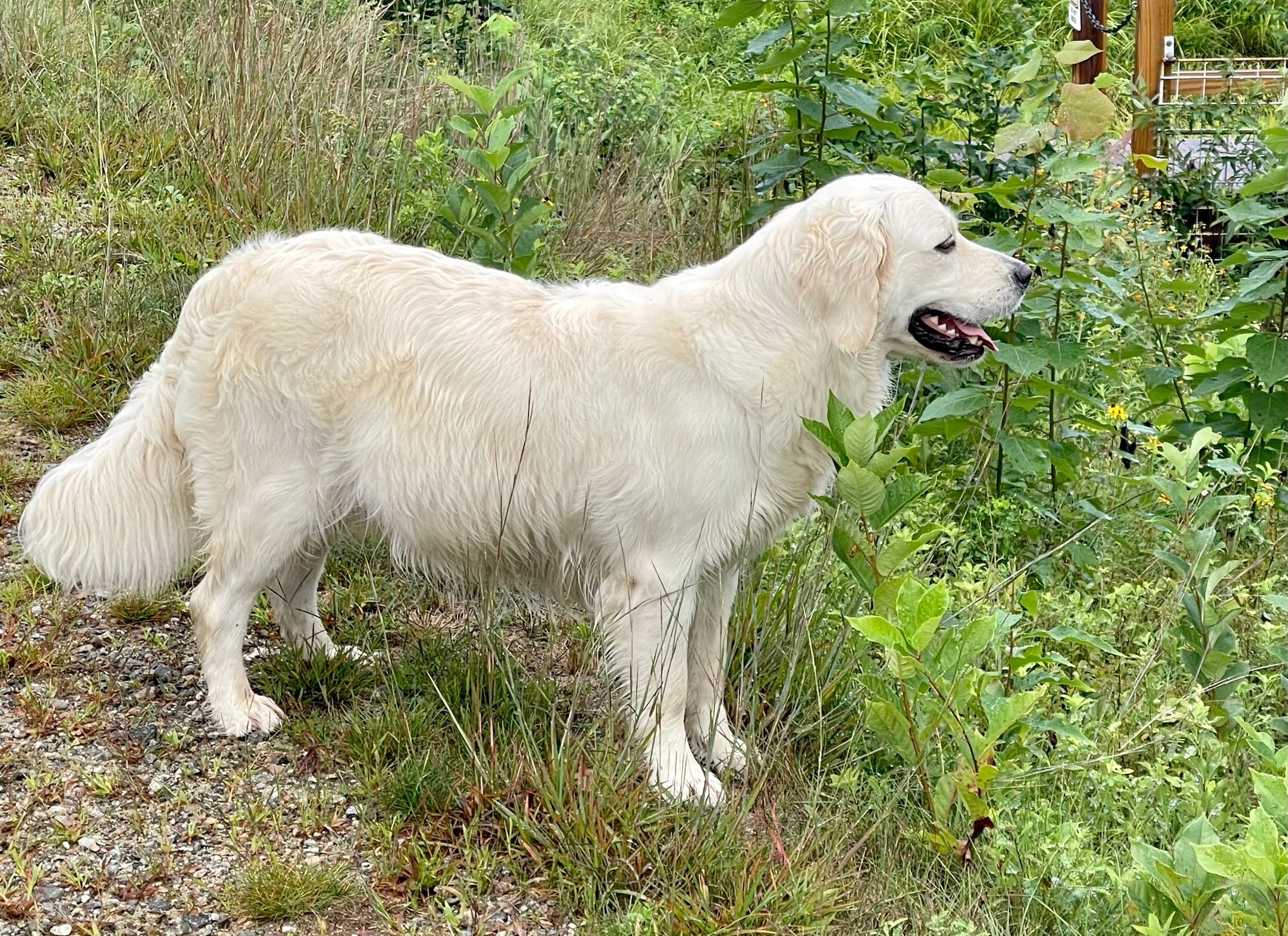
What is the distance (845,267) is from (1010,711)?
3.71 ft

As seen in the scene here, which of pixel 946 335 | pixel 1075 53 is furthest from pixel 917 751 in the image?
pixel 1075 53

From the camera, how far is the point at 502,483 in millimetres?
3477

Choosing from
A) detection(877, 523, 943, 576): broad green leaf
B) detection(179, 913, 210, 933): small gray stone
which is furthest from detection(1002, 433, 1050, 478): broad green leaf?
detection(179, 913, 210, 933): small gray stone

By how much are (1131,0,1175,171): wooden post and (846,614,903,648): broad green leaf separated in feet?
19.6

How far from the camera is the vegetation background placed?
9.75 feet

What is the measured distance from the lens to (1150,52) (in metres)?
8.30

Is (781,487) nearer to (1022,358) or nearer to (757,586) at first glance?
(757,586)

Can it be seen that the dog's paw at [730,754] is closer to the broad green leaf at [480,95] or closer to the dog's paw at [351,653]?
the dog's paw at [351,653]

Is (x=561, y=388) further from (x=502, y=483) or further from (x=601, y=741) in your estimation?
(x=601, y=741)

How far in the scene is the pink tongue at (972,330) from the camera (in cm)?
350


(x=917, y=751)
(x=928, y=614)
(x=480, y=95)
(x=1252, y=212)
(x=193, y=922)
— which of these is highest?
(x=480, y=95)

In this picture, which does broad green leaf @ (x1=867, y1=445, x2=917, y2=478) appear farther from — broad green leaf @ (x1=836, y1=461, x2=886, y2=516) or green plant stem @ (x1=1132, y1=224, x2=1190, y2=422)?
green plant stem @ (x1=1132, y1=224, x2=1190, y2=422)

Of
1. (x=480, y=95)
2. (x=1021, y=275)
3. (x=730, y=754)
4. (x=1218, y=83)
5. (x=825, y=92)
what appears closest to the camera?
(x=730, y=754)

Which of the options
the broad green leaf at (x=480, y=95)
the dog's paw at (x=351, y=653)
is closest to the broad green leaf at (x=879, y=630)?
→ the dog's paw at (x=351, y=653)
